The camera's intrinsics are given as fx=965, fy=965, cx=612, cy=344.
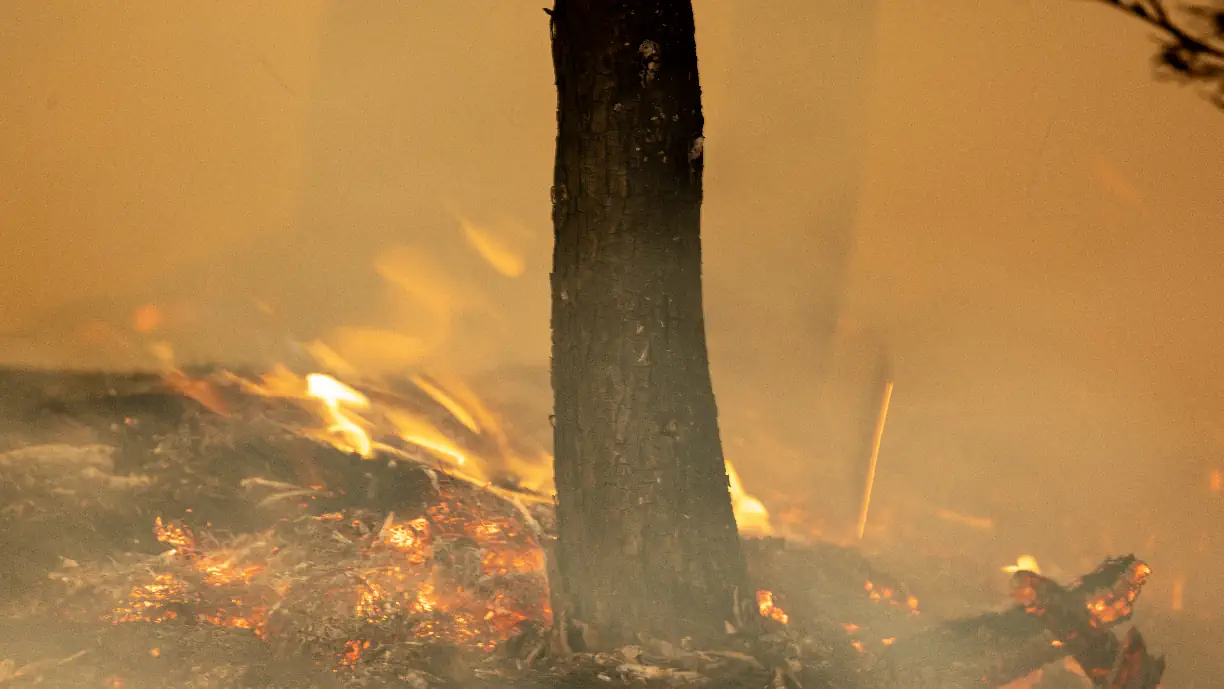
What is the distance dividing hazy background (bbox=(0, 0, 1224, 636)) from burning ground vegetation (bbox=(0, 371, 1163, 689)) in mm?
630

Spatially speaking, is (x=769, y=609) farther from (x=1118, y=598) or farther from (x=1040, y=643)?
(x=1118, y=598)

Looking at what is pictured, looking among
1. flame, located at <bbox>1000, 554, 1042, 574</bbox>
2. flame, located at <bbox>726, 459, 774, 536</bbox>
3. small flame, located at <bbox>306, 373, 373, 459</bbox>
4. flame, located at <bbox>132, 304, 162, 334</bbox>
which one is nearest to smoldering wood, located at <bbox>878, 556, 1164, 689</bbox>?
flame, located at <bbox>1000, 554, 1042, 574</bbox>

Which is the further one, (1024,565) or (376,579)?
(1024,565)

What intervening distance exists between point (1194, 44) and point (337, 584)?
346cm

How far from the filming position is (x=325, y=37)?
4477mm

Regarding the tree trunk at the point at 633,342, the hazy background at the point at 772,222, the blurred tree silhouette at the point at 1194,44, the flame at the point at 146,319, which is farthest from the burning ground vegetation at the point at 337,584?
the blurred tree silhouette at the point at 1194,44

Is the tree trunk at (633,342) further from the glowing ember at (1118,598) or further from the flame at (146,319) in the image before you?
the flame at (146,319)

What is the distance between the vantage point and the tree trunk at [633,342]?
8.55 ft

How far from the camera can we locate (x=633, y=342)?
2.69m

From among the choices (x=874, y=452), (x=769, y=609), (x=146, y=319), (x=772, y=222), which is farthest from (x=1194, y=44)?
(x=146, y=319)

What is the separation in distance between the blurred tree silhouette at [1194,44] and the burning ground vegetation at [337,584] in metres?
1.79

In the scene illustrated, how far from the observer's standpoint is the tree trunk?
103 inches

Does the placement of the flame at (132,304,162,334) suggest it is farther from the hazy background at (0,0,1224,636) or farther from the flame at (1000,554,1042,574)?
the flame at (1000,554,1042,574)

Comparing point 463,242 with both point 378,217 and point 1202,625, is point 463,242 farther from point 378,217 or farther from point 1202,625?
point 1202,625
